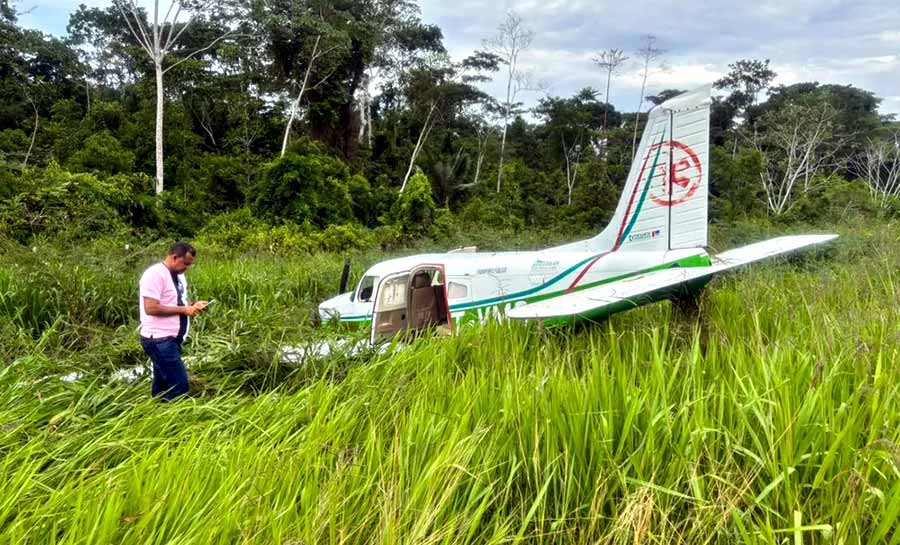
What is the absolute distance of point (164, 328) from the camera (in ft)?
13.4

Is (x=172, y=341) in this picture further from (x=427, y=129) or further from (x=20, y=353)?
(x=427, y=129)

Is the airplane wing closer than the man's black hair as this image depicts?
Yes

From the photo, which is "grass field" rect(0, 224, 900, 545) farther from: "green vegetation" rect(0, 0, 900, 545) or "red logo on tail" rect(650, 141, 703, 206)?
"red logo on tail" rect(650, 141, 703, 206)

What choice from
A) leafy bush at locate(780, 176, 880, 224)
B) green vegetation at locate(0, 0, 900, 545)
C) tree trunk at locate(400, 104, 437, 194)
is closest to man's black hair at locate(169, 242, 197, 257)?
green vegetation at locate(0, 0, 900, 545)

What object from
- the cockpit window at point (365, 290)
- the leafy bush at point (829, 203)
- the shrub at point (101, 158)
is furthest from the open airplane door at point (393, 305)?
the shrub at point (101, 158)

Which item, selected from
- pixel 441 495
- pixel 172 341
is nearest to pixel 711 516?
pixel 441 495

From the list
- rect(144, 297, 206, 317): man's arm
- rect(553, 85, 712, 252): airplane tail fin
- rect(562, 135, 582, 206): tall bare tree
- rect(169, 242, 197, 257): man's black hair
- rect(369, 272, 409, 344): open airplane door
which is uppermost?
rect(562, 135, 582, 206): tall bare tree

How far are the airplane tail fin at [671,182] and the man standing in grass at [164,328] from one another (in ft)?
17.3

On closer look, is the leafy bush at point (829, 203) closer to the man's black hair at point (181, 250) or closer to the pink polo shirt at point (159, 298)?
the man's black hair at point (181, 250)

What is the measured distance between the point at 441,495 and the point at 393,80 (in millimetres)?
32932

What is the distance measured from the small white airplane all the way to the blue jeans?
1969 mm

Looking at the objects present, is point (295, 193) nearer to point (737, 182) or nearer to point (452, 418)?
point (452, 418)

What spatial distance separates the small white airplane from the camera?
6012 mm

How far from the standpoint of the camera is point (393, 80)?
1251 inches
